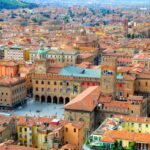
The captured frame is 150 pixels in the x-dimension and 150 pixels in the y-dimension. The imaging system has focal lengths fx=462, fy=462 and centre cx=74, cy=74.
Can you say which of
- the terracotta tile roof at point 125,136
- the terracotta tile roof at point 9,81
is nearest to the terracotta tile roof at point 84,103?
the terracotta tile roof at point 125,136

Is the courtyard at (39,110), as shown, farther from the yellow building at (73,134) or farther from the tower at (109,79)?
the yellow building at (73,134)

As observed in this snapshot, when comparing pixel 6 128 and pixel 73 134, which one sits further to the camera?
pixel 6 128

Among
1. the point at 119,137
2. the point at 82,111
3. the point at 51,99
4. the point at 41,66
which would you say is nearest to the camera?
the point at 119,137

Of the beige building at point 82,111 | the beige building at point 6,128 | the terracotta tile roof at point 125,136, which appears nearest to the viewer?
the terracotta tile roof at point 125,136

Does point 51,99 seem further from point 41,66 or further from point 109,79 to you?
point 109,79

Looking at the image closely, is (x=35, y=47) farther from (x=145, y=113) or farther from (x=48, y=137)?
(x=48, y=137)

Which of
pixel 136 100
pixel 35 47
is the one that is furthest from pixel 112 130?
pixel 35 47

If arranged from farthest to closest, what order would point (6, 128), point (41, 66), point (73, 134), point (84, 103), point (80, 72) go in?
point (41, 66) < point (80, 72) < point (84, 103) < point (6, 128) < point (73, 134)

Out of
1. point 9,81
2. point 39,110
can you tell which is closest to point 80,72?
point 39,110

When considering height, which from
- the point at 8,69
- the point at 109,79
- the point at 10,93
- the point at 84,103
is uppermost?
the point at 109,79

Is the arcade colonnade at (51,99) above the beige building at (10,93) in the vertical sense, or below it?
below

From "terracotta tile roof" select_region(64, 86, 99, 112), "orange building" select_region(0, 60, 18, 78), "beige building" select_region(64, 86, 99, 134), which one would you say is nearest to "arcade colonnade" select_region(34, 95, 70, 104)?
"orange building" select_region(0, 60, 18, 78)
